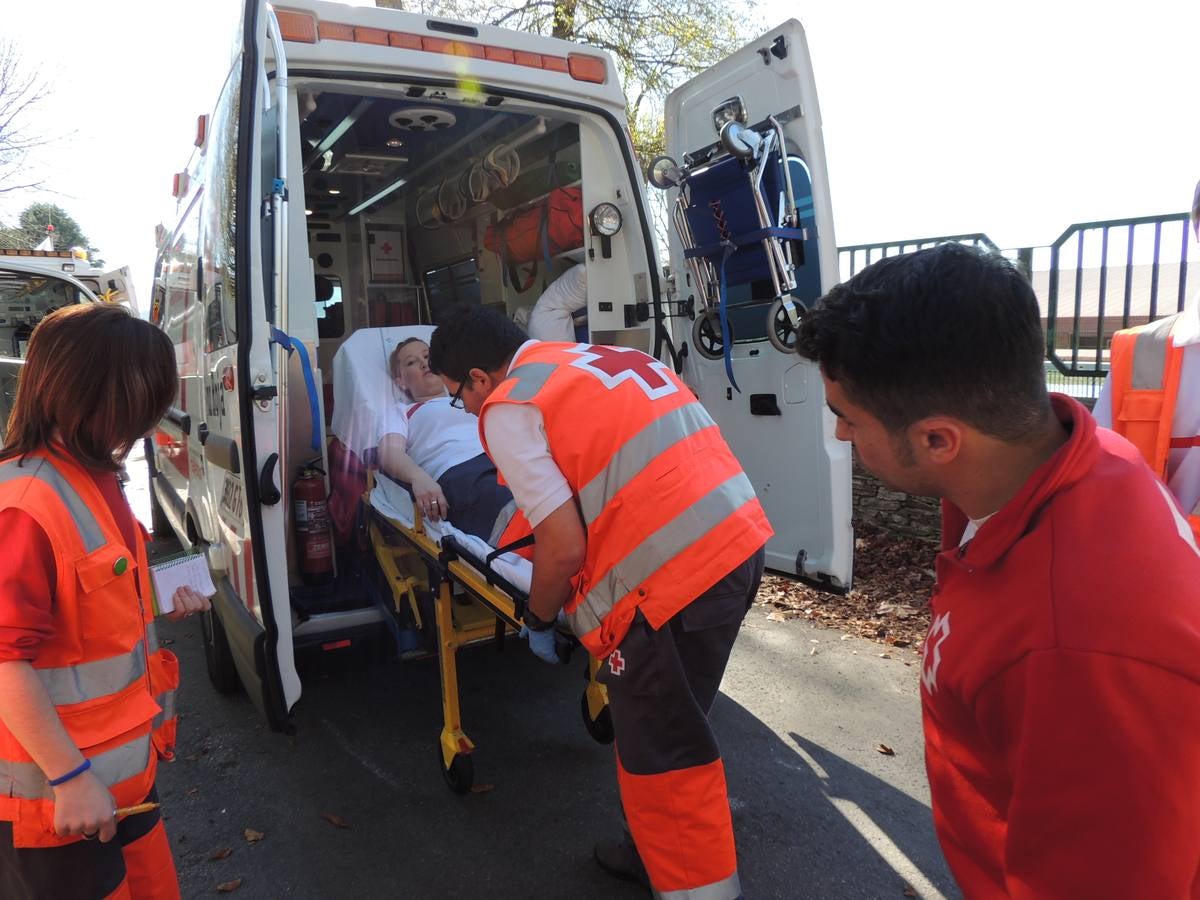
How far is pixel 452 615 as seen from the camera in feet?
9.43

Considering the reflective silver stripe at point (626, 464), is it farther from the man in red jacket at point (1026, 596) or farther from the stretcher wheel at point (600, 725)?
the stretcher wheel at point (600, 725)

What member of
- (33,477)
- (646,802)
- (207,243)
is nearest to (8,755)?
(33,477)

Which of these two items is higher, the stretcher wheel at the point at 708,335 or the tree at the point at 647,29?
the tree at the point at 647,29

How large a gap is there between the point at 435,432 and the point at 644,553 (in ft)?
6.11

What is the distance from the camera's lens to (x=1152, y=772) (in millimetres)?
667

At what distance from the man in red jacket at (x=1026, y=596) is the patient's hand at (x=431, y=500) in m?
2.16

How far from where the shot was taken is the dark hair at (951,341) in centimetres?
84

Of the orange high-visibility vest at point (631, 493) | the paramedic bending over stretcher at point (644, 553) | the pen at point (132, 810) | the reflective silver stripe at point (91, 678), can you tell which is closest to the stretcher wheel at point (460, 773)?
the paramedic bending over stretcher at point (644, 553)

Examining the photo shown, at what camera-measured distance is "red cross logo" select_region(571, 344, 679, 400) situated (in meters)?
1.88

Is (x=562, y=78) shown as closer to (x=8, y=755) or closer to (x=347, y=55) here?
(x=347, y=55)

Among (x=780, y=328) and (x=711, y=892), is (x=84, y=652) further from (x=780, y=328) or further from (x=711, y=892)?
(x=780, y=328)

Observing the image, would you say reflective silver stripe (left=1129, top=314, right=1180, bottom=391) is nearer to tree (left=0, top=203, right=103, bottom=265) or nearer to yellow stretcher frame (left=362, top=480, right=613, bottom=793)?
yellow stretcher frame (left=362, top=480, right=613, bottom=793)

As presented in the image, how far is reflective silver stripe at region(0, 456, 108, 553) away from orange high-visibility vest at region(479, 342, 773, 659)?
80 cm

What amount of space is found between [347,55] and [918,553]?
4.20 metres
